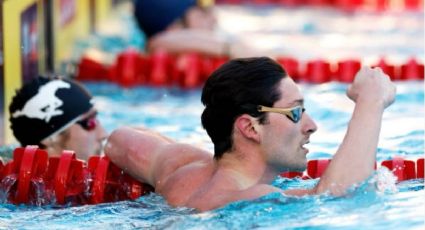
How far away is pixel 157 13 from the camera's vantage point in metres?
6.67

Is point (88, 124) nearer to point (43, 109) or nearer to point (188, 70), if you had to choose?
point (43, 109)

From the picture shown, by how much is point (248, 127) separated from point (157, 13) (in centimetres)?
382

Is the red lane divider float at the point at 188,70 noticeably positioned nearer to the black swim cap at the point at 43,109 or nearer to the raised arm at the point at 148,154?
the black swim cap at the point at 43,109

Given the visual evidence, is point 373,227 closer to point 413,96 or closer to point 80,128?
point 80,128

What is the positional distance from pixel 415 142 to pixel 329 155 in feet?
1.29

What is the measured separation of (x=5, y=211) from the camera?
11.0 ft

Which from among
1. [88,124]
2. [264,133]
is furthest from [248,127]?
[88,124]

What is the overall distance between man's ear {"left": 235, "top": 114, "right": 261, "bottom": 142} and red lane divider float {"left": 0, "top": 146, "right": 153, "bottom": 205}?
2.10ft

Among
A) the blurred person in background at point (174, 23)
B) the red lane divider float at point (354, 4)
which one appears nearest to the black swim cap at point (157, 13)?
the blurred person in background at point (174, 23)

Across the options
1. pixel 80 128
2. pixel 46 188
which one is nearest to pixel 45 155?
pixel 46 188

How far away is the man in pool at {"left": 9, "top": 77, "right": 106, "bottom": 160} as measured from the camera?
3.95 metres

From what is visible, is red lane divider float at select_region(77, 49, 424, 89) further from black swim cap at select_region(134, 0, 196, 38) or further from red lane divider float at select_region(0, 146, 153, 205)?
red lane divider float at select_region(0, 146, 153, 205)

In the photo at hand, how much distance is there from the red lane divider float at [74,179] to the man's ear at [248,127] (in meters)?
0.61

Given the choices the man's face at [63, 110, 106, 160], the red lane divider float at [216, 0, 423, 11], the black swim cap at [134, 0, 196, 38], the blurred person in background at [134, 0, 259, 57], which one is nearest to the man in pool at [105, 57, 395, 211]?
the man's face at [63, 110, 106, 160]
